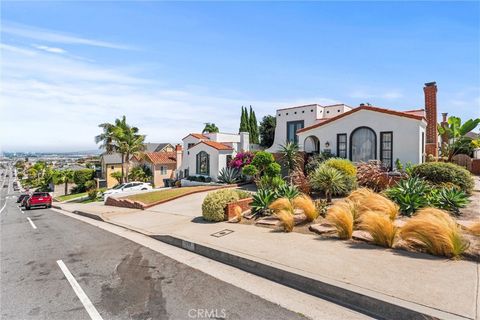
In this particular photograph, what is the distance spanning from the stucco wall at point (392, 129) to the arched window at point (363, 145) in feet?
0.71

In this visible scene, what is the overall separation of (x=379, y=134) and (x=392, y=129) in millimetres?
719

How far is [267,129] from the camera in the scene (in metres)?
40.5

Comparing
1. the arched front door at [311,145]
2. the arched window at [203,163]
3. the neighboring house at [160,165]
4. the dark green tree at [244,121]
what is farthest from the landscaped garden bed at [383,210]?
the dark green tree at [244,121]

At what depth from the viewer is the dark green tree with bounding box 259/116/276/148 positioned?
40031 millimetres

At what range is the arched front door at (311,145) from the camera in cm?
2028

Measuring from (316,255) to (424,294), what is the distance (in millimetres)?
2189

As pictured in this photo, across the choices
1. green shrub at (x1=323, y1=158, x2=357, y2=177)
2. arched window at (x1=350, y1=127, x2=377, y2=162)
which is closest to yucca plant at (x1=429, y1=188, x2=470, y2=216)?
green shrub at (x1=323, y1=158, x2=357, y2=177)

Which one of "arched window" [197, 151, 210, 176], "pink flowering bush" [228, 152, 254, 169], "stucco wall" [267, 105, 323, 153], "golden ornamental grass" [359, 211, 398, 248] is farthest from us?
"arched window" [197, 151, 210, 176]

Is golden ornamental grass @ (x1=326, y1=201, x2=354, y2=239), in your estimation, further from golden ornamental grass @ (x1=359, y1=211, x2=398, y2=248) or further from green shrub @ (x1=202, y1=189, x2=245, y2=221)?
green shrub @ (x1=202, y1=189, x2=245, y2=221)

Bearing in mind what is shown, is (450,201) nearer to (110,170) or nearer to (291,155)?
(291,155)

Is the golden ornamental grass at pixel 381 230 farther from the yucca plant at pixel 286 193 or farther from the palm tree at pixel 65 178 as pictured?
the palm tree at pixel 65 178

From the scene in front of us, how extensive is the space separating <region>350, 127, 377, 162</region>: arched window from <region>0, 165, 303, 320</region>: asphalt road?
13.9m


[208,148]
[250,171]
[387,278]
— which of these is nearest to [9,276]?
[387,278]

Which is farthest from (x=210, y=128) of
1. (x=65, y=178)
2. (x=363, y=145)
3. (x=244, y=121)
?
(x=363, y=145)
